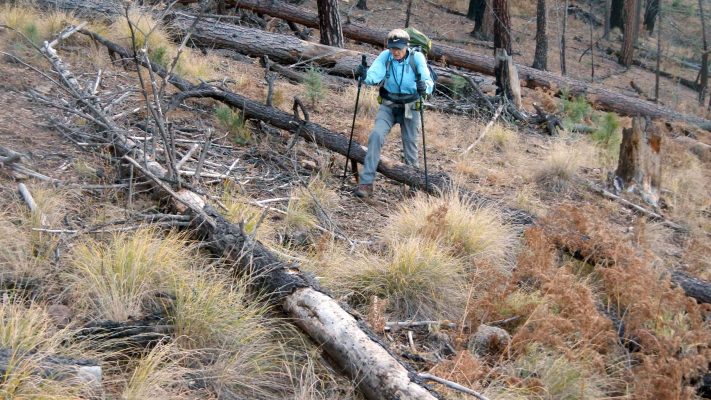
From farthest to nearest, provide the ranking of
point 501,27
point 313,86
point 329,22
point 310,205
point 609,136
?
point 501,27 → point 329,22 → point 609,136 → point 313,86 → point 310,205

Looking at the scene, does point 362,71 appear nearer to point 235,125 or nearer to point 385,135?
point 385,135

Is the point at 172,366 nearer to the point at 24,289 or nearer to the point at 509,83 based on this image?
the point at 24,289

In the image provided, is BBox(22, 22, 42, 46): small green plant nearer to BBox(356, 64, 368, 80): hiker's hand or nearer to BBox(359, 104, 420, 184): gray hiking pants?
BBox(356, 64, 368, 80): hiker's hand

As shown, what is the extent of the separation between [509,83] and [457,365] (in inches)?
377

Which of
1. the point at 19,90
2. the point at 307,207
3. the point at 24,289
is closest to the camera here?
the point at 24,289

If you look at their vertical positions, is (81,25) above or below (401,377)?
above

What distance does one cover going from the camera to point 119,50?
998 cm

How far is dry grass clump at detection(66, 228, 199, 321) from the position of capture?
435 cm

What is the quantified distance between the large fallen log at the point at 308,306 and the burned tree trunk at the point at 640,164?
656cm

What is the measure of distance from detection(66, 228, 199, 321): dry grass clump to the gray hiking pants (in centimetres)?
350

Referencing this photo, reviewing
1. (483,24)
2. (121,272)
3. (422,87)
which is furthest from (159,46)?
(483,24)

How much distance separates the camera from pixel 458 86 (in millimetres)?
13023

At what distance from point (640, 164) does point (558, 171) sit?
118 centimetres

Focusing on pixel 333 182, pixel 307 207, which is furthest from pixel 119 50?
pixel 307 207
